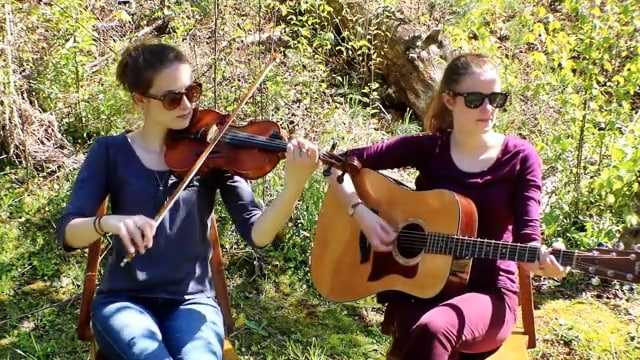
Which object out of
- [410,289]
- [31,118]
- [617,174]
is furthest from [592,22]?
[31,118]

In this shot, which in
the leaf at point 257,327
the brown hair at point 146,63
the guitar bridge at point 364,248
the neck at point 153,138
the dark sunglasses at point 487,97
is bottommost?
the leaf at point 257,327

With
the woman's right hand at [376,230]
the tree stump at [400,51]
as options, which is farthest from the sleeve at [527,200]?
the tree stump at [400,51]

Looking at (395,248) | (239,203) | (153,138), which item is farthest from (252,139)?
(395,248)

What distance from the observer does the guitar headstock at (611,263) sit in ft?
6.38

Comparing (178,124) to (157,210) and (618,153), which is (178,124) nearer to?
(157,210)

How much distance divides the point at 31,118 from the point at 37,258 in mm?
909

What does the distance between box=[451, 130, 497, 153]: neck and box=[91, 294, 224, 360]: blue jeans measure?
1.01 meters

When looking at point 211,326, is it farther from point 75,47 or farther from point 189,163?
point 75,47

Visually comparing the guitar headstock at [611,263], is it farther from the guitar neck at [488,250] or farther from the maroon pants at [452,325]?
the maroon pants at [452,325]

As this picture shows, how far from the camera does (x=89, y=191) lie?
206cm

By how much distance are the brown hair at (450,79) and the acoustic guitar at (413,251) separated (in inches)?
11.2

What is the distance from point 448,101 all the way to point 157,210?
1.08 meters

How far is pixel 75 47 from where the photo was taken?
3.99 metres

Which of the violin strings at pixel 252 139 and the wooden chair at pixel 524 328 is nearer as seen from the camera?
the violin strings at pixel 252 139
